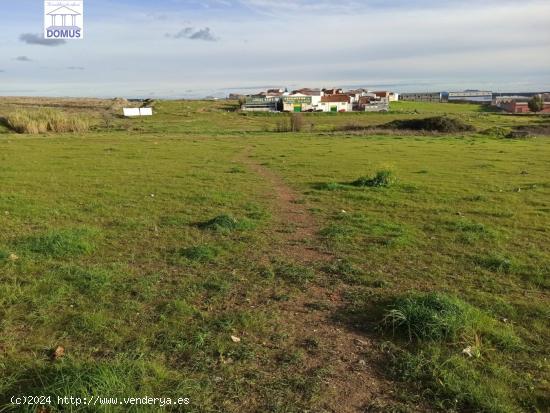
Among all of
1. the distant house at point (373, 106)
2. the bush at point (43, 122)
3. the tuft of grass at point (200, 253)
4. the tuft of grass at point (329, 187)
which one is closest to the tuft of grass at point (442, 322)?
the tuft of grass at point (200, 253)

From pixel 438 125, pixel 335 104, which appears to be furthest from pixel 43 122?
pixel 335 104

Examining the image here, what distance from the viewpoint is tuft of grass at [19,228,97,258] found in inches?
327

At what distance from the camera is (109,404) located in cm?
381

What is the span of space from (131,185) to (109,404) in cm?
1371

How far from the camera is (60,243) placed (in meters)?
8.59

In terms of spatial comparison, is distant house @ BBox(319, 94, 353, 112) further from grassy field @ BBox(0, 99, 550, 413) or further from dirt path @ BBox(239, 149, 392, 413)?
dirt path @ BBox(239, 149, 392, 413)

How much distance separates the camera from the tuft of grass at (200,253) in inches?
320

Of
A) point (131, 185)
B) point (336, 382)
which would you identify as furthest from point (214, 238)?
point (131, 185)

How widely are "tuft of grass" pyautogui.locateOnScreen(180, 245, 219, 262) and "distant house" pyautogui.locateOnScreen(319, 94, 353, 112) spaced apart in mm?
128099

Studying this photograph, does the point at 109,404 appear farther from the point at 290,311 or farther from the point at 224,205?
the point at 224,205

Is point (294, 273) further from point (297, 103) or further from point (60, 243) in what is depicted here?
point (297, 103)

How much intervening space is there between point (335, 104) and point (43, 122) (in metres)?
95.0

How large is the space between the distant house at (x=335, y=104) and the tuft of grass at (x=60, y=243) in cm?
12792

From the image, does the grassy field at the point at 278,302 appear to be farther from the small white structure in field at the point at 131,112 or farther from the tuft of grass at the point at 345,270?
the small white structure in field at the point at 131,112
